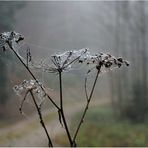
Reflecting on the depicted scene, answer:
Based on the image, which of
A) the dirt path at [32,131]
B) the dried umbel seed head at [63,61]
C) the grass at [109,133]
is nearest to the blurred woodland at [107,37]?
the grass at [109,133]

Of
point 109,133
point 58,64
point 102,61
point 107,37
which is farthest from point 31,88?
point 107,37

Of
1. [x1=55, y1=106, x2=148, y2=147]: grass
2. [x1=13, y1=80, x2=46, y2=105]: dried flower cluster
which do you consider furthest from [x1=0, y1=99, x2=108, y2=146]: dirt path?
[x1=13, y1=80, x2=46, y2=105]: dried flower cluster

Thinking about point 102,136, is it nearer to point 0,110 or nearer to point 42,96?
point 0,110

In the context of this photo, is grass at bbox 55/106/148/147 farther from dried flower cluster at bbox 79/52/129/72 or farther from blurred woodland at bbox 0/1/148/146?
dried flower cluster at bbox 79/52/129/72

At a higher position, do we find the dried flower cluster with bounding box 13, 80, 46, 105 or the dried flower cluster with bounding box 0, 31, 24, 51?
the dried flower cluster with bounding box 0, 31, 24, 51

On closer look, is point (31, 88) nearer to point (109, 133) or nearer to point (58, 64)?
point (58, 64)

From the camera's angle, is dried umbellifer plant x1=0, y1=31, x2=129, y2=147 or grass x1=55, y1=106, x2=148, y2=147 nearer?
dried umbellifer plant x1=0, y1=31, x2=129, y2=147

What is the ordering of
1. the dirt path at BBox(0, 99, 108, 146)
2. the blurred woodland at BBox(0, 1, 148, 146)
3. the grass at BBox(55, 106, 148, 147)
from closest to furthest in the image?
1. the dirt path at BBox(0, 99, 108, 146)
2. the grass at BBox(55, 106, 148, 147)
3. the blurred woodland at BBox(0, 1, 148, 146)
